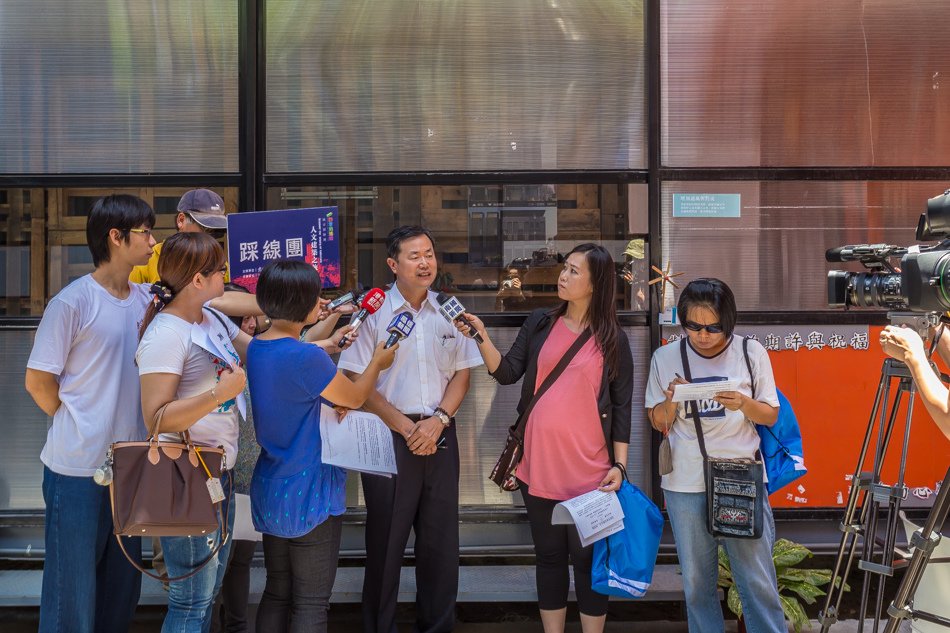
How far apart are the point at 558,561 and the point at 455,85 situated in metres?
2.90

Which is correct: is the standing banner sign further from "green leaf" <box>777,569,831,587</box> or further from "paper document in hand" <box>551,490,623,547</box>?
"green leaf" <box>777,569,831,587</box>

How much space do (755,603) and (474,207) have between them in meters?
2.73

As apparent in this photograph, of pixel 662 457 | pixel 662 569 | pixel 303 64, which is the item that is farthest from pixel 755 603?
pixel 303 64

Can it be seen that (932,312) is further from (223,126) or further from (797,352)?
(223,126)

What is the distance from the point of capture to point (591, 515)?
3.89m

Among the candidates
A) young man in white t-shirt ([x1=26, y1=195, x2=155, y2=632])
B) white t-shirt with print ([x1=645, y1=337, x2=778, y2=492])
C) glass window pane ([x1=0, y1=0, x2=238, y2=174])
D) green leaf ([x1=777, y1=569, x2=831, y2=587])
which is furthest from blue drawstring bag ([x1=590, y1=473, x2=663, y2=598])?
glass window pane ([x1=0, y1=0, x2=238, y2=174])

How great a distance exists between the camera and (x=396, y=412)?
13.7 ft

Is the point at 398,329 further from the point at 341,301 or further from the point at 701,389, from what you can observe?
the point at 701,389

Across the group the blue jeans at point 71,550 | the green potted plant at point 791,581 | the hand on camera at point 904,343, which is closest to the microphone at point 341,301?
the blue jeans at point 71,550

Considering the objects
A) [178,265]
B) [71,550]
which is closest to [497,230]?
[178,265]

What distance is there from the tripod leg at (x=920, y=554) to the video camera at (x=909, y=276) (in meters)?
0.68

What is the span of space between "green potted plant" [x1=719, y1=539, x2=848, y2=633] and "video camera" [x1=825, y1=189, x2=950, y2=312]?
5.60ft

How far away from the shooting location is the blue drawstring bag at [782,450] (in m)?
3.91

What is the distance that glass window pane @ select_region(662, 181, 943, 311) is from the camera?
5.16 meters
